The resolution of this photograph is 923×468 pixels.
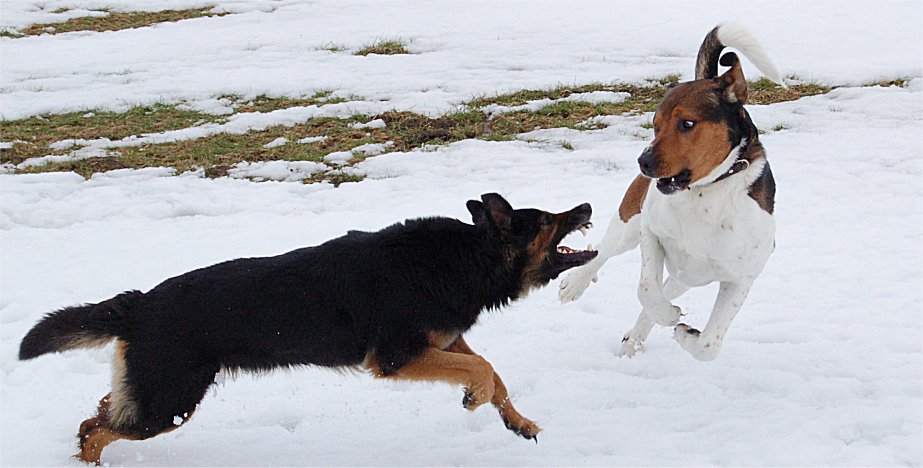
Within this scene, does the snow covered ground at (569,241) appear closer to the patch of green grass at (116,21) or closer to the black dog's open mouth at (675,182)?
the patch of green grass at (116,21)

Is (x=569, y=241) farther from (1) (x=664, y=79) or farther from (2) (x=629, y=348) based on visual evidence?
(1) (x=664, y=79)

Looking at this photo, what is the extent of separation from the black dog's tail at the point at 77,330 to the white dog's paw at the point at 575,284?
2875 mm

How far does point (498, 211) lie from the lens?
15.0 feet

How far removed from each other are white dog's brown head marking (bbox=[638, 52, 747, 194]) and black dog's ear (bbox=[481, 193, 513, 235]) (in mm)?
757

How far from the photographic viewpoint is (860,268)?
22.2 ft

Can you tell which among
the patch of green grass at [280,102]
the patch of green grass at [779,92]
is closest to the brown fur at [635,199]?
the patch of green grass at [779,92]

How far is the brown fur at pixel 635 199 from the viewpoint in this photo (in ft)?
18.1

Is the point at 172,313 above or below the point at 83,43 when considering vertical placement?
above

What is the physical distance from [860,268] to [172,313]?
5318 millimetres

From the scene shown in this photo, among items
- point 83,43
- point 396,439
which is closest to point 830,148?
point 396,439

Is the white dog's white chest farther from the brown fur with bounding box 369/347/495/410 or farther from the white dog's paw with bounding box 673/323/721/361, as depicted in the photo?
the brown fur with bounding box 369/347/495/410

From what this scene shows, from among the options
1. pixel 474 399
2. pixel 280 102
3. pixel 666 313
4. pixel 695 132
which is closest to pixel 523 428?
pixel 474 399

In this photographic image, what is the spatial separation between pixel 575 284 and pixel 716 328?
1187 millimetres

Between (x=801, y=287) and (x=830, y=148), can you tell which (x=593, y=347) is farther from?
(x=830, y=148)
